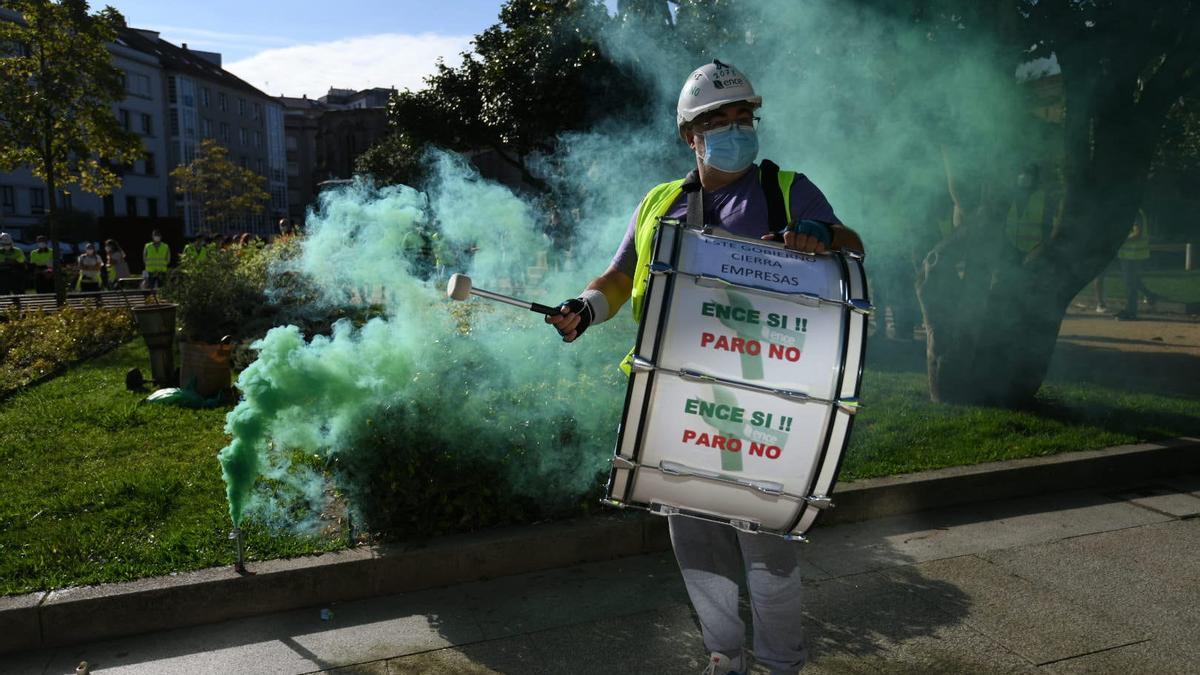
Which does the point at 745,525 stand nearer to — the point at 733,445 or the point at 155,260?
the point at 733,445

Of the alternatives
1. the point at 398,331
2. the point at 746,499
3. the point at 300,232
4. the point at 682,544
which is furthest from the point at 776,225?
the point at 300,232

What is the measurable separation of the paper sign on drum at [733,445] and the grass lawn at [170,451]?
2.17 meters

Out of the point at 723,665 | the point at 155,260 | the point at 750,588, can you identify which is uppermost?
the point at 750,588

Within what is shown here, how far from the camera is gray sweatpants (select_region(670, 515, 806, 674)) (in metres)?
3.07

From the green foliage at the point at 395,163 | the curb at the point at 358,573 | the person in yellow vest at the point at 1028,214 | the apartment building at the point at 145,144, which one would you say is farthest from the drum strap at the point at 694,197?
the apartment building at the point at 145,144

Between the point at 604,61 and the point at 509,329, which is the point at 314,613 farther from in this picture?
the point at 604,61

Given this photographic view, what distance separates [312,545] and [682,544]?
80.7 inches

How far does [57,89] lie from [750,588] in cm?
1621

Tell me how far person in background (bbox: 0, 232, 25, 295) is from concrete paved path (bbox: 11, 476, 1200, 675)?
22.5 meters

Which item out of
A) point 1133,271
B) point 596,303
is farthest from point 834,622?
point 1133,271

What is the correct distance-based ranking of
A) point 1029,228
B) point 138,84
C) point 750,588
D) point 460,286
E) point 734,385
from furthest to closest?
1. point 138,84
2. point 1029,228
3. point 750,588
4. point 460,286
5. point 734,385

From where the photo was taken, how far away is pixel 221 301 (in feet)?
31.6

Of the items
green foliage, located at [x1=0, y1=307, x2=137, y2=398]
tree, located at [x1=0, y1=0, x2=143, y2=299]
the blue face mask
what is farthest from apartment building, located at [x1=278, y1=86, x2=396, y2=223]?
the blue face mask

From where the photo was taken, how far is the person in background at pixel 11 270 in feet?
73.9
